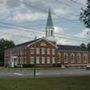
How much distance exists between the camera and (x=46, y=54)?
327 ft

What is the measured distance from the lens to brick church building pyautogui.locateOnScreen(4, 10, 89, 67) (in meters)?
97.5

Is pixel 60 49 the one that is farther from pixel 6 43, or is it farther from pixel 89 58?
pixel 6 43

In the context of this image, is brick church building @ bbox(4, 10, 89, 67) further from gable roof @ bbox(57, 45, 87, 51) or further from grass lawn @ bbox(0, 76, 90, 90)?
grass lawn @ bbox(0, 76, 90, 90)

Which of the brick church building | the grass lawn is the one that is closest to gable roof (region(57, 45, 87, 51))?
the brick church building

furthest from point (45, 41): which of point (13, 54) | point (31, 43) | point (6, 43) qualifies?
point (6, 43)

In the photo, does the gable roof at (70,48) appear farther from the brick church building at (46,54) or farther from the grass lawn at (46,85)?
the grass lawn at (46,85)

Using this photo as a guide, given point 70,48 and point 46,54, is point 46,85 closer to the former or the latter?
point 46,54

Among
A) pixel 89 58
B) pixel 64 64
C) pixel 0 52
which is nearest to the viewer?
pixel 64 64

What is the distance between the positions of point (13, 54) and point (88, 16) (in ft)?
301

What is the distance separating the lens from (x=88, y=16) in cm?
1786

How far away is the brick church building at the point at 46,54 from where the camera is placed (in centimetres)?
9750

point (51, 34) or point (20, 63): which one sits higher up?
point (51, 34)

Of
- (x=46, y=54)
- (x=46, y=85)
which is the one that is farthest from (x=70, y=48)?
(x=46, y=85)

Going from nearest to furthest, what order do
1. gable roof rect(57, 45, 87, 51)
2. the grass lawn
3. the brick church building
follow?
the grass lawn
the brick church building
gable roof rect(57, 45, 87, 51)
